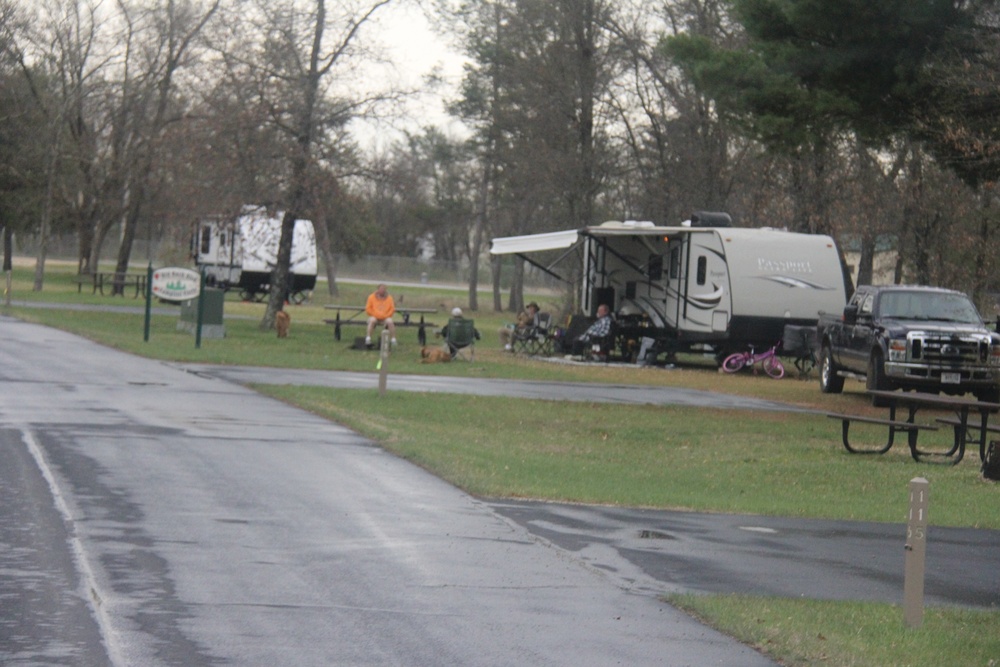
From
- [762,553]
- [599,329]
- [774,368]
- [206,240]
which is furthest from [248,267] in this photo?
[762,553]

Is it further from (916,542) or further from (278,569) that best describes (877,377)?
(278,569)

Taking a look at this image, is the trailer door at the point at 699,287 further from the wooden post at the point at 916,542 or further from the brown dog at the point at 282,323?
the wooden post at the point at 916,542

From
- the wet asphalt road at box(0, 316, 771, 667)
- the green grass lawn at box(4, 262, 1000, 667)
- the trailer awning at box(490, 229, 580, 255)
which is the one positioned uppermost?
the trailer awning at box(490, 229, 580, 255)

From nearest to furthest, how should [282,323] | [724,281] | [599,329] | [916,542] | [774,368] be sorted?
1. [916,542]
2. [724,281]
3. [774,368]
4. [599,329]
5. [282,323]

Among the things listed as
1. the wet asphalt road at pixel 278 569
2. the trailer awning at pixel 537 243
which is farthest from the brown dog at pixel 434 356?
the wet asphalt road at pixel 278 569

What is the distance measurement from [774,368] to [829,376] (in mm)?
4411

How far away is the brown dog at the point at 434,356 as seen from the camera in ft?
98.5

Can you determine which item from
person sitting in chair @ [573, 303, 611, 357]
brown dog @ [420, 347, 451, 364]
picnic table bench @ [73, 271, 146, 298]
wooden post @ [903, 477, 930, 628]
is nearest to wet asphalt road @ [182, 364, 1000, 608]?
wooden post @ [903, 477, 930, 628]

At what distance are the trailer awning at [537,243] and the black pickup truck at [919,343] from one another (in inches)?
347

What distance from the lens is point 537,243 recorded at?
112 feet

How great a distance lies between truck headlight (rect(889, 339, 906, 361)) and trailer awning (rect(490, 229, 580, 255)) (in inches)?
435

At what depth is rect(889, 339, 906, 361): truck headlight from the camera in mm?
23391

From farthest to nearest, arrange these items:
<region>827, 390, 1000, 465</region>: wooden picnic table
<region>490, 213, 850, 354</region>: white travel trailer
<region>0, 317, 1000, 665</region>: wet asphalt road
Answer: <region>490, 213, 850, 354</region>: white travel trailer
<region>827, 390, 1000, 465</region>: wooden picnic table
<region>0, 317, 1000, 665</region>: wet asphalt road

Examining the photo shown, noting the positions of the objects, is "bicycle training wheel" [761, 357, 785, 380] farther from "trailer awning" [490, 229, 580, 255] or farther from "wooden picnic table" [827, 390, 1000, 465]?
"wooden picnic table" [827, 390, 1000, 465]
